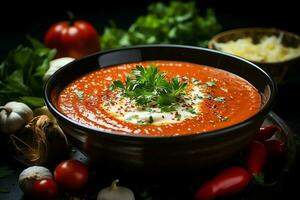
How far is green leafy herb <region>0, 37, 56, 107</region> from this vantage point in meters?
4.23

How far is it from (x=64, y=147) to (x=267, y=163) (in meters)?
1.29

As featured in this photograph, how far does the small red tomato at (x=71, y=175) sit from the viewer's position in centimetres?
329

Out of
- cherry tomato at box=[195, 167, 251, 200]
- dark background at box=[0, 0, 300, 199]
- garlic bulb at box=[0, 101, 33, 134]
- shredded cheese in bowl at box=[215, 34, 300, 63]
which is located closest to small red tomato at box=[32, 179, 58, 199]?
garlic bulb at box=[0, 101, 33, 134]

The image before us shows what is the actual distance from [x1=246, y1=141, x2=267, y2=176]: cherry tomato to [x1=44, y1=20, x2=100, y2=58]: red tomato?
243 cm

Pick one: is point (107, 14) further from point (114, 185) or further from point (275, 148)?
point (114, 185)

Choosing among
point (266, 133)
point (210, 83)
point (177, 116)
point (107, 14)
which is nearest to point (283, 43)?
point (210, 83)

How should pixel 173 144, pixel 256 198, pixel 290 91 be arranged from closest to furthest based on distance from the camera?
pixel 173 144 < pixel 256 198 < pixel 290 91

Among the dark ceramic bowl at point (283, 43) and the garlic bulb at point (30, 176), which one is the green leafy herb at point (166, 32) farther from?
the garlic bulb at point (30, 176)

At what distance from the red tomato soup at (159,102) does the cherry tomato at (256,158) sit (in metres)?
0.22

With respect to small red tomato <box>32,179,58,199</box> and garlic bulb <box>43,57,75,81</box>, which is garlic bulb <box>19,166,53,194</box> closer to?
small red tomato <box>32,179,58,199</box>

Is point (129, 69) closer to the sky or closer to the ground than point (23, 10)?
closer to the sky

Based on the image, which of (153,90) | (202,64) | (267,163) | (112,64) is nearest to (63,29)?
(112,64)

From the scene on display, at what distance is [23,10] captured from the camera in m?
6.81

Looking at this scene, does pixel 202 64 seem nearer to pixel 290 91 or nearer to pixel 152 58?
pixel 152 58
